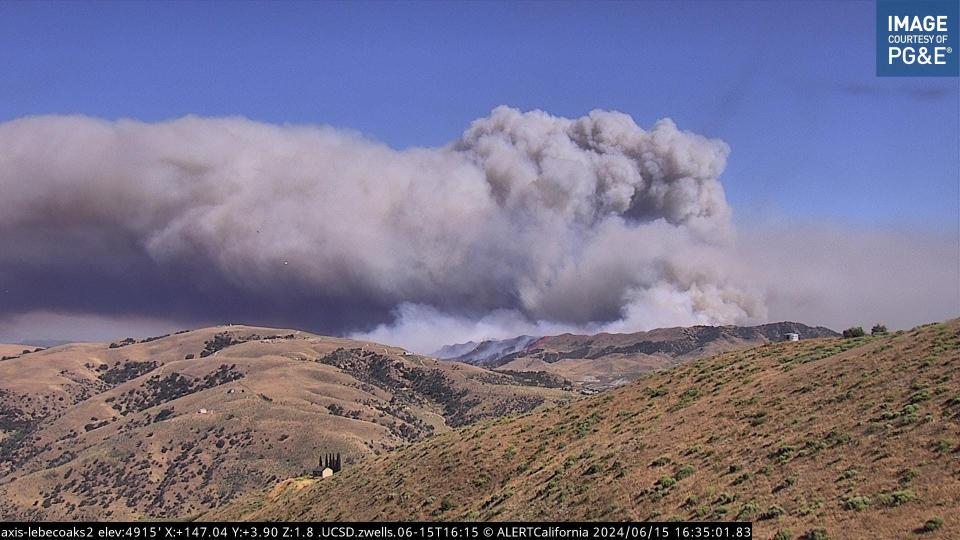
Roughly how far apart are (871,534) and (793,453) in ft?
30.6

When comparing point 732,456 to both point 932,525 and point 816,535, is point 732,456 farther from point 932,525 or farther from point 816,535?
point 932,525

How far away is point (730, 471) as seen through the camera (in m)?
35.1

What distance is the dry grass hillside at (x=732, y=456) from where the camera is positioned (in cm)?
2862

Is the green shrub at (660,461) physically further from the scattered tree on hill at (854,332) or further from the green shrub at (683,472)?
the scattered tree on hill at (854,332)

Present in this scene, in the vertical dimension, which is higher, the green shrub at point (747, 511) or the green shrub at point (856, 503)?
the green shrub at point (856, 503)

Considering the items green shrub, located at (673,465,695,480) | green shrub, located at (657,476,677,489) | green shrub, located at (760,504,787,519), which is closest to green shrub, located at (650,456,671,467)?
green shrub, located at (673,465,695,480)

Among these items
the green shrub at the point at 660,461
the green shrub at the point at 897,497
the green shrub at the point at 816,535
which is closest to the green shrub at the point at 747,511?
the green shrub at the point at 816,535

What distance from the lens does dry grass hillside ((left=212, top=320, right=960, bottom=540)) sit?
2862cm

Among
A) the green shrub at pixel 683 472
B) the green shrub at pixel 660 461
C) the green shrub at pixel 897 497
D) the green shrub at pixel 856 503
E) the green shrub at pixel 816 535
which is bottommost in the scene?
the green shrub at pixel 816 535

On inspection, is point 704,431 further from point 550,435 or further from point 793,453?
point 550,435

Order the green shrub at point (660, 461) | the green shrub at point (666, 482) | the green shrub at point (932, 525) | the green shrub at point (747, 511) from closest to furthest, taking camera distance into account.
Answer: the green shrub at point (932, 525) → the green shrub at point (747, 511) → the green shrub at point (666, 482) → the green shrub at point (660, 461)

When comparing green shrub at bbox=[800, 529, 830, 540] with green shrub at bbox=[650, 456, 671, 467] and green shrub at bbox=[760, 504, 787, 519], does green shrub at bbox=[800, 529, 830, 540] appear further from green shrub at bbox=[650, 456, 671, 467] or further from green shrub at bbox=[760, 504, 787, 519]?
green shrub at bbox=[650, 456, 671, 467]

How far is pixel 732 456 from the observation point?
36844 millimetres

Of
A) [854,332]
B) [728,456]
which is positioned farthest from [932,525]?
[854,332]
